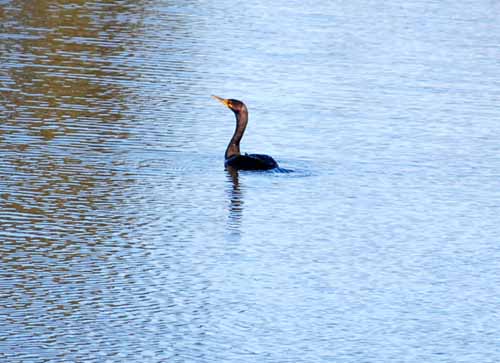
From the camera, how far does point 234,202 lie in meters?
15.7

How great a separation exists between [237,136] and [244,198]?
220 centimetres

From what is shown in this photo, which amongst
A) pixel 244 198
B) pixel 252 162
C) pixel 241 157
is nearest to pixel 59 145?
pixel 241 157

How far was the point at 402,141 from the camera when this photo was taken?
63.9 ft

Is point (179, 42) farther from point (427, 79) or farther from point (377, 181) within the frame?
point (377, 181)

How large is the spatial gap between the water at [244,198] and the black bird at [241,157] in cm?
15

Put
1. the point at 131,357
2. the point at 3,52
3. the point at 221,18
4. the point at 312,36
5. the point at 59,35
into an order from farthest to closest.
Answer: the point at 221,18 < the point at 312,36 < the point at 59,35 < the point at 3,52 < the point at 131,357

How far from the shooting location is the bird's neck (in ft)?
58.3

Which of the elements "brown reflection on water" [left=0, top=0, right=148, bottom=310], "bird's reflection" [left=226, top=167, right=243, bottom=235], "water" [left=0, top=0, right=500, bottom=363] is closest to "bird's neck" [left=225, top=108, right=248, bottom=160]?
"water" [left=0, top=0, right=500, bottom=363]

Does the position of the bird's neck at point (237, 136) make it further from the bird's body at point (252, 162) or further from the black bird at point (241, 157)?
the bird's body at point (252, 162)

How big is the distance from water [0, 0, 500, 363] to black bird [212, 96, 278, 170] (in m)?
0.15

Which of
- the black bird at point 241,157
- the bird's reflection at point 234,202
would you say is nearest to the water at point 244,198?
the bird's reflection at point 234,202

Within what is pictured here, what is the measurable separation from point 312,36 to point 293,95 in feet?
22.8

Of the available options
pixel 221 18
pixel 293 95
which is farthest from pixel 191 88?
pixel 221 18

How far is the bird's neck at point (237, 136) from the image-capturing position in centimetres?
1778
